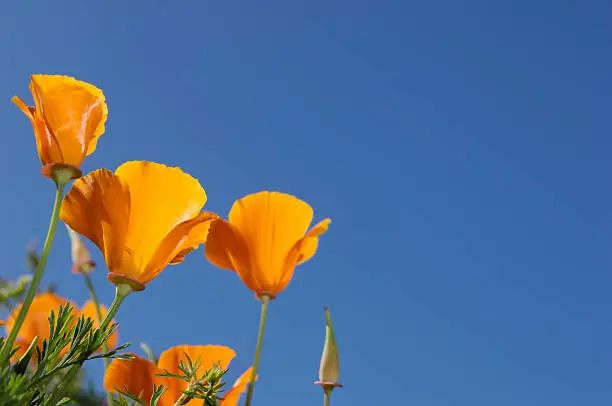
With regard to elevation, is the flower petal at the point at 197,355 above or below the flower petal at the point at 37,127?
below

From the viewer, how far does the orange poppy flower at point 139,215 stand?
33.4 inches

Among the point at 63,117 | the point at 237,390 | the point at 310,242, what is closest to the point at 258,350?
the point at 237,390

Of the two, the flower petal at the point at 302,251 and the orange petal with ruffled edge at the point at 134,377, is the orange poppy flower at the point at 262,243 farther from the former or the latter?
the orange petal with ruffled edge at the point at 134,377

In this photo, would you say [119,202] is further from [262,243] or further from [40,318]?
[40,318]

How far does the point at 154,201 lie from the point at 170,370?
0.26 m

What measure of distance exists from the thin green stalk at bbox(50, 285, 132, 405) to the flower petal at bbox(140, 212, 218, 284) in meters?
0.03

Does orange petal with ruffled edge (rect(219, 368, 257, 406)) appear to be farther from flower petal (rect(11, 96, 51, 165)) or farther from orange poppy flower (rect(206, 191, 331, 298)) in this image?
flower petal (rect(11, 96, 51, 165))

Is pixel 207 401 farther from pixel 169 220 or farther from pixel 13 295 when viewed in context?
pixel 13 295

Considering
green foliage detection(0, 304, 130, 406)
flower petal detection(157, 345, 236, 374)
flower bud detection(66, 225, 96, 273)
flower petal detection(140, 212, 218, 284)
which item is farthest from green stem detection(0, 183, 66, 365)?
flower bud detection(66, 225, 96, 273)

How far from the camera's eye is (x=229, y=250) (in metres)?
1.11

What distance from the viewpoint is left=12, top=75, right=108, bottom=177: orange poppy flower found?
2.73 feet

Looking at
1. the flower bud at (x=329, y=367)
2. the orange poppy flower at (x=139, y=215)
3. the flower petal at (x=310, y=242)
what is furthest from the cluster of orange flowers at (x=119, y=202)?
the flower petal at (x=310, y=242)

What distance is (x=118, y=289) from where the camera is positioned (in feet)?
2.72

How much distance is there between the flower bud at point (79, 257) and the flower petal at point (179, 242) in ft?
1.86
